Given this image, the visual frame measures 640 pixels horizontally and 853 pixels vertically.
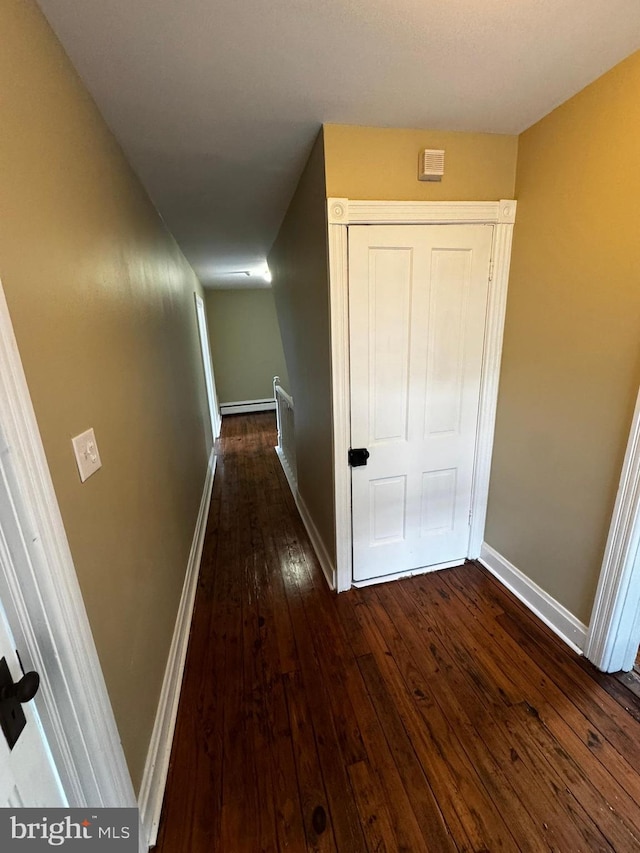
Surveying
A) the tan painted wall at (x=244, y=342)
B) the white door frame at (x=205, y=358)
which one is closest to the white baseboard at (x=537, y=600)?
the white door frame at (x=205, y=358)

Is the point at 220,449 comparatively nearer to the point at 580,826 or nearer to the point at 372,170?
the point at 372,170

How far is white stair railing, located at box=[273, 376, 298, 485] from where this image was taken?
138 inches

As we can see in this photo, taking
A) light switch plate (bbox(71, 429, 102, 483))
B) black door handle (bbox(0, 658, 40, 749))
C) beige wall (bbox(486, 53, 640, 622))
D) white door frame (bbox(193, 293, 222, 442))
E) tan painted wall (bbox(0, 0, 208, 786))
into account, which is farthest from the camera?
white door frame (bbox(193, 293, 222, 442))

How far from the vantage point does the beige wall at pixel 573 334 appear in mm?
1277

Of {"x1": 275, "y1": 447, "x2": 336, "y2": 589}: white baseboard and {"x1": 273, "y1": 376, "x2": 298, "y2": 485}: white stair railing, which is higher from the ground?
{"x1": 273, "y1": 376, "x2": 298, "y2": 485}: white stair railing

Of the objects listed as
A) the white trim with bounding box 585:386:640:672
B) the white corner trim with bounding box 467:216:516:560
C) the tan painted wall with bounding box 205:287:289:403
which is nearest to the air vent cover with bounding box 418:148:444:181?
the white corner trim with bounding box 467:216:516:560

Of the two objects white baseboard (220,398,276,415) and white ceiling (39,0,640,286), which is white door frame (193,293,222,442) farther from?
white ceiling (39,0,640,286)

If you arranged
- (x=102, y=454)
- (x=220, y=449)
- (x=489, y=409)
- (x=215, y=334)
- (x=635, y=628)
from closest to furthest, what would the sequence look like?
(x=102, y=454) < (x=635, y=628) < (x=489, y=409) < (x=220, y=449) < (x=215, y=334)

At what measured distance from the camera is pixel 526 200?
5.41ft

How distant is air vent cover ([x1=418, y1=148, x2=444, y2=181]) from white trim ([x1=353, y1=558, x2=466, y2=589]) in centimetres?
215

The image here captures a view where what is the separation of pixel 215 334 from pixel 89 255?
18.3 feet

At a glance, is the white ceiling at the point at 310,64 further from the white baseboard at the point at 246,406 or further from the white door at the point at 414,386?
the white baseboard at the point at 246,406

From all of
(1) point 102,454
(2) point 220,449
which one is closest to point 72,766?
(1) point 102,454

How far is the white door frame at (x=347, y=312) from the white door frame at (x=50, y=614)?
1.24 metres
